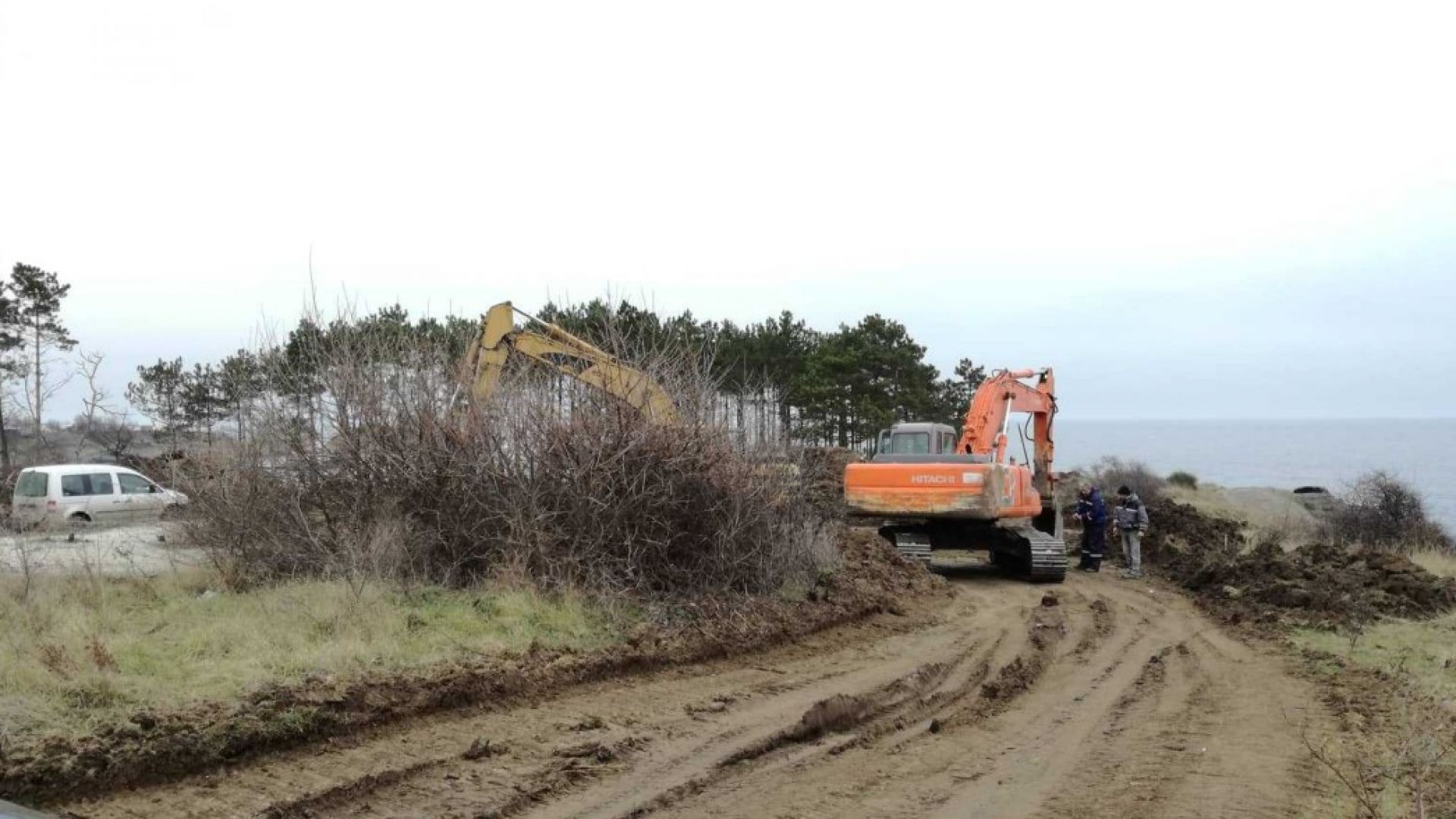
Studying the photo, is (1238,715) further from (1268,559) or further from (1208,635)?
(1268,559)

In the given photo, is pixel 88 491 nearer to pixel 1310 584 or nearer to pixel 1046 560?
pixel 1046 560

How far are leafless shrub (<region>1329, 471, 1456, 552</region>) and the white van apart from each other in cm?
2470

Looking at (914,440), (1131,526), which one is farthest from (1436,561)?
(914,440)

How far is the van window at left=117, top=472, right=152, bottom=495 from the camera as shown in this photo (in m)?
19.7

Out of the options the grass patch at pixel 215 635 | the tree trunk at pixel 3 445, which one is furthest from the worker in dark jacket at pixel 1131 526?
the tree trunk at pixel 3 445

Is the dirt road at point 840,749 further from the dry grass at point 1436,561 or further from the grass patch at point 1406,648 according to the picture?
the dry grass at point 1436,561

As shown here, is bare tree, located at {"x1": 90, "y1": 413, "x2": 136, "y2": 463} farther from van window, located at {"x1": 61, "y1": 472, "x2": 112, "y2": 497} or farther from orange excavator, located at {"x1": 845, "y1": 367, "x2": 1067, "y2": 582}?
orange excavator, located at {"x1": 845, "y1": 367, "x2": 1067, "y2": 582}

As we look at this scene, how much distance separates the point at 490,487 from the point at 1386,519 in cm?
2331

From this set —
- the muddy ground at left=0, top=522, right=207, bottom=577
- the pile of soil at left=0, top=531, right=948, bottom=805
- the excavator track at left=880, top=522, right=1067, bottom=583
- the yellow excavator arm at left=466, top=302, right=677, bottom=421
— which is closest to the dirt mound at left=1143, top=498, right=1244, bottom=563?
the excavator track at left=880, top=522, right=1067, bottom=583

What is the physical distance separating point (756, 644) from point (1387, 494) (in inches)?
899

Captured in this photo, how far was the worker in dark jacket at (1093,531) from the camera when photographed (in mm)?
18812

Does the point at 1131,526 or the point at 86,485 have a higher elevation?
the point at 86,485

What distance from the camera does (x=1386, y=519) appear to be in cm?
2547

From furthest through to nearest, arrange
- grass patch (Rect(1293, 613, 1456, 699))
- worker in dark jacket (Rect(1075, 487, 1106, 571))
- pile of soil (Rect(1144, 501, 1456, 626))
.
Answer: worker in dark jacket (Rect(1075, 487, 1106, 571))
pile of soil (Rect(1144, 501, 1456, 626))
grass patch (Rect(1293, 613, 1456, 699))
